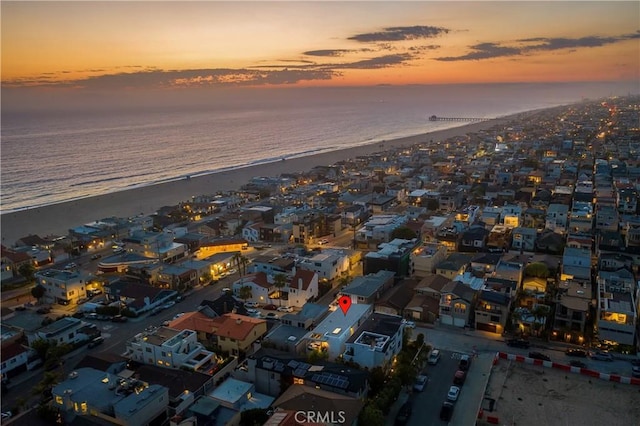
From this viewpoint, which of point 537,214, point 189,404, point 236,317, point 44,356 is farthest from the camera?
point 537,214

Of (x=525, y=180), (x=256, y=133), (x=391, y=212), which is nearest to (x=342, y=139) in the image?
(x=256, y=133)

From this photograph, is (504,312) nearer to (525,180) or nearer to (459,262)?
(459,262)

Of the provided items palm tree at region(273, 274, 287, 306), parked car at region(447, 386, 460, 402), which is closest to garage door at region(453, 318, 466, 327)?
parked car at region(447, 386, 460, 402)

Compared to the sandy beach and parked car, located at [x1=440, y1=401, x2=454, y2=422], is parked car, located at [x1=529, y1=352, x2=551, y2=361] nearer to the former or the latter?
parked car, located at [x1=440, y1=401, x2=454, y2=422]

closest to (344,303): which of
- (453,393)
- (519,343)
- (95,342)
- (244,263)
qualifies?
(453,393)

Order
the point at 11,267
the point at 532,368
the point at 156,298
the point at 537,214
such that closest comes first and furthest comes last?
1. the point at 532,368
2. the point at 156,298
3. the point at 11,267
4. the point at 537,214

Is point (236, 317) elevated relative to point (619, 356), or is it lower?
elevated

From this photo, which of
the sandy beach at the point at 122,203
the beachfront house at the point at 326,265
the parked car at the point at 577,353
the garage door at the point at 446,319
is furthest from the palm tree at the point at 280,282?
the sandy beach at the point at 122,203
